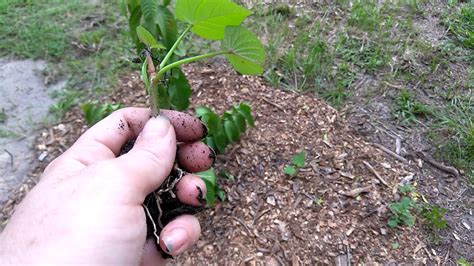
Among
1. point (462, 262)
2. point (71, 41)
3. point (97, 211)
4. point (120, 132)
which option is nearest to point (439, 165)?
point (462, 262)

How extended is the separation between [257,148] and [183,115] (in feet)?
2.30

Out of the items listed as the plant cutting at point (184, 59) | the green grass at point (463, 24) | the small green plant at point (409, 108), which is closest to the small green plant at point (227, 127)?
the plant cutting at point (184, 59)

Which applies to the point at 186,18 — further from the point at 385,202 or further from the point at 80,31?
the point at 80,31

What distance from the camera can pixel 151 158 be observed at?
40.9 inches

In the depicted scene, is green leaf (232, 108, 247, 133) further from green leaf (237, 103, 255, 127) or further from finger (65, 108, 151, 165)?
finger (65, 108, 151, 165)

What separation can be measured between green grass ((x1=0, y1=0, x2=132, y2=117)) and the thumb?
4.06 ft

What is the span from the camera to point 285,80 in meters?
2.17

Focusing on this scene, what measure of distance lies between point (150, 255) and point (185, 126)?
352 millimetres

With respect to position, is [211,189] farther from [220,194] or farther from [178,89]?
[178,89]

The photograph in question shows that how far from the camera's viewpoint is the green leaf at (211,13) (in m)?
1.01

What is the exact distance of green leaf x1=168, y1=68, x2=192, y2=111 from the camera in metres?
1.59

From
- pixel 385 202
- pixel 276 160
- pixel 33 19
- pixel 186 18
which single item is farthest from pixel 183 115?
pixel 33 19

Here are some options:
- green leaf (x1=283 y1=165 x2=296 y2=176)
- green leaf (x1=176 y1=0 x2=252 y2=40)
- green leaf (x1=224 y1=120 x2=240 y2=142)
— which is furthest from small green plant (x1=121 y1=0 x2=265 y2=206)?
green leaf (x1=283 y1=165 x2=296 y2=176)

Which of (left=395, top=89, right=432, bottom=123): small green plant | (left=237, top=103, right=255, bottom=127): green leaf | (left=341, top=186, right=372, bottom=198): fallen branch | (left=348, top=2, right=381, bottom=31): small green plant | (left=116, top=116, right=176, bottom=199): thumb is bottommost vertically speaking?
(left=341, top=186, right=372, bottom=198): fallen branch
